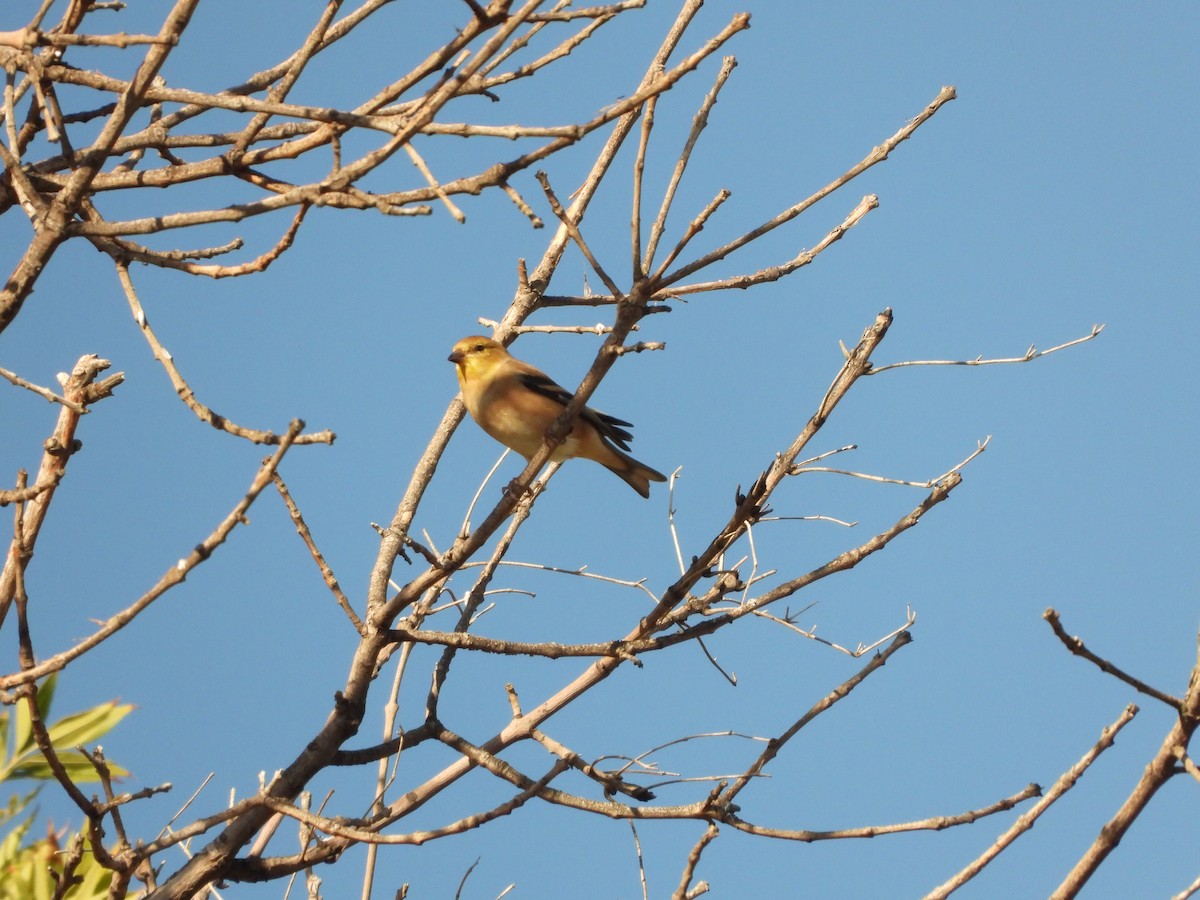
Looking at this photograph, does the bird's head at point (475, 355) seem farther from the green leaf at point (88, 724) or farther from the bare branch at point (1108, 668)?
the bare branch at point (1108, 668)

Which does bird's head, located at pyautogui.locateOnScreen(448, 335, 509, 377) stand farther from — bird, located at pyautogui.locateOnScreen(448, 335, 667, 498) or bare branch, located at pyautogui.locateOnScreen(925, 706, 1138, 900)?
bare branch, located at pyautogui.locateOnScreen(925, 706, 1138, 900)

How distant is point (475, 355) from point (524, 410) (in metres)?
0.63

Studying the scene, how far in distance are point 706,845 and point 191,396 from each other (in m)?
1.61

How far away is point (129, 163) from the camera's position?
3754 millimetres

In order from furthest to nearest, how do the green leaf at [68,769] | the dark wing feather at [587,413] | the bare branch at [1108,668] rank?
1. the dark wing feather at [587,413]
2. the green leaf at [68,769]
3. the bare branch at [1108,668]

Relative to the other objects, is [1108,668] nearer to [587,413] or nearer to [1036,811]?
[1036,811]

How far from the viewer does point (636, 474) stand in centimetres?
661

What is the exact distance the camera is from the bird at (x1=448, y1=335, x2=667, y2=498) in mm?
6035

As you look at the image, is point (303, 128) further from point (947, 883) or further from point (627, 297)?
point (947, 883)

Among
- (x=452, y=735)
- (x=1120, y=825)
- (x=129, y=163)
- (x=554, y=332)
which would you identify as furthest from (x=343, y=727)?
(x=1120, y=825)

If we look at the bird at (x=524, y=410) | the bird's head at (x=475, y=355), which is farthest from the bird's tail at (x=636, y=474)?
the bird's head at (x=475, y=355)

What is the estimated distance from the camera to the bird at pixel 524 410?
6.04 m

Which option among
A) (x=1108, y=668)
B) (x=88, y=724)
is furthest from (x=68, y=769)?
(x=1108, y=668)

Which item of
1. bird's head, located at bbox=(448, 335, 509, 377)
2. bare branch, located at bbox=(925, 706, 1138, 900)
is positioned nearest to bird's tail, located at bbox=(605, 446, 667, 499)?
bird's head, located at bbox=(448, 335, 509, 377)
